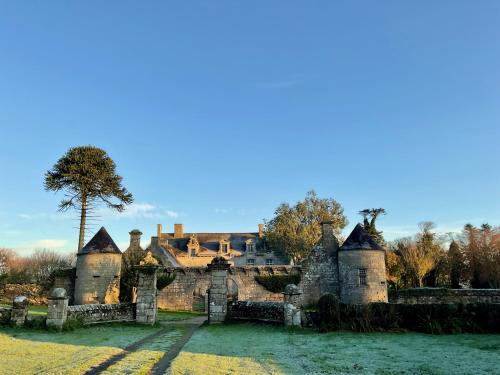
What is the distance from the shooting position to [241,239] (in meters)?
51.8

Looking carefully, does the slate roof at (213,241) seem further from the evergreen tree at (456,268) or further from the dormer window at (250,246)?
the evergreen tree at (456,268)

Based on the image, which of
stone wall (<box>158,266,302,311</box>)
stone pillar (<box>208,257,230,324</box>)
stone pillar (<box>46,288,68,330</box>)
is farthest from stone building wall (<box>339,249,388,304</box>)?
stone pillar (<box>46,288,68,330</box>)

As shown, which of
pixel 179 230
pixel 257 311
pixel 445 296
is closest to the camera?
pixel 257 311

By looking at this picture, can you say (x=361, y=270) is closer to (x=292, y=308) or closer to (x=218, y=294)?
Result: (x=218, y=294)

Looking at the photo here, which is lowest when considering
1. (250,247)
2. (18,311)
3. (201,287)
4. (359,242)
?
(18,311)

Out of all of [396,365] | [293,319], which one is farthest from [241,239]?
[396,365]

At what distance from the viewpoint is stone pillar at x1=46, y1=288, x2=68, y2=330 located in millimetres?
13844

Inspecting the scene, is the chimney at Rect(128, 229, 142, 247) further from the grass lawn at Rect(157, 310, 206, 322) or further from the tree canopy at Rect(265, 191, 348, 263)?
the tree canopy at Rect(265, 191, 348, 263)

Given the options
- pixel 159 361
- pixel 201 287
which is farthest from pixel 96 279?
pixel 159 361

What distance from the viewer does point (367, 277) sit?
26.2 meters

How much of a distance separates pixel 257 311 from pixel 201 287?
46.5 feet

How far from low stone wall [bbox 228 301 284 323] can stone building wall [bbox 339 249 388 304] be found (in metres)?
11.8

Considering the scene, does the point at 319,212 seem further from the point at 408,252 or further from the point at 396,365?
the point at 396,365

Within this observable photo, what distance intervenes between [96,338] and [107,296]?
41.7 ft
